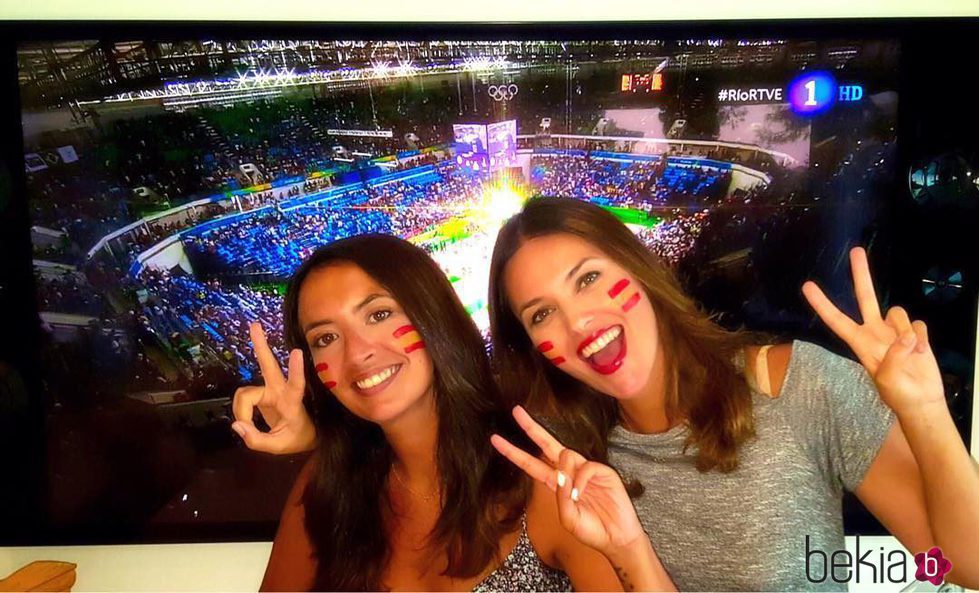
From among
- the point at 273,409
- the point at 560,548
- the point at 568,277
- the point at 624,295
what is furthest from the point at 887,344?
the point at 273,409

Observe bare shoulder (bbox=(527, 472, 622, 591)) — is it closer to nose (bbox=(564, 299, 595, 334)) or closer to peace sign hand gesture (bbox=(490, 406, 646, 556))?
peace sign hand gesture (bbox=(490, 406, 646, 556))

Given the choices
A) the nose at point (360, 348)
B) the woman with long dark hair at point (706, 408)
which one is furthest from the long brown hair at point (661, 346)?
the nose at point (360, 348)

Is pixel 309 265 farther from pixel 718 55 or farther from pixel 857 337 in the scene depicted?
pixel 857 337

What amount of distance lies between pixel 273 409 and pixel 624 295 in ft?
2.23

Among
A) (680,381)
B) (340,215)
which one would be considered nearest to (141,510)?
(340,215)

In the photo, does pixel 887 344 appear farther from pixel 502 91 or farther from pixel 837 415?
pixel 502 91

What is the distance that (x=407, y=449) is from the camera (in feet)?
4.15

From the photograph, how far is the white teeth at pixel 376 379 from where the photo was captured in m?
1.22

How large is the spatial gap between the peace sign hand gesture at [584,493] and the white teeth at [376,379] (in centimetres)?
23

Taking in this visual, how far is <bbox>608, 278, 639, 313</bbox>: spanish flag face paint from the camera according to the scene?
1.18 m

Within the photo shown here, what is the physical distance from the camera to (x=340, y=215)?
1.25 m

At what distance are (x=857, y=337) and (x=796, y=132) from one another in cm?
38

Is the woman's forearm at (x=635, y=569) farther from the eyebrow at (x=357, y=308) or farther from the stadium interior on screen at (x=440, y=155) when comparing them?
the eyebrow at (x=357, y=308)

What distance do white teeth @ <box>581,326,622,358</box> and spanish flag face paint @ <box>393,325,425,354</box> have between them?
0.29 metres
